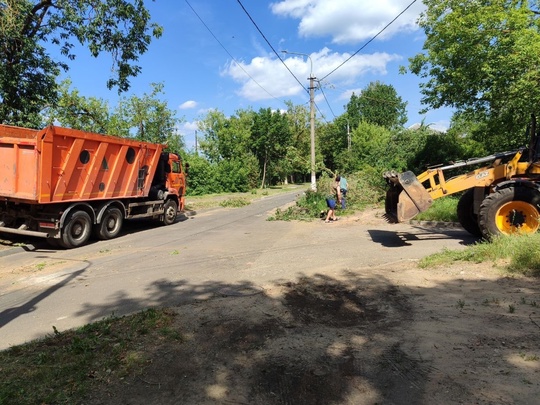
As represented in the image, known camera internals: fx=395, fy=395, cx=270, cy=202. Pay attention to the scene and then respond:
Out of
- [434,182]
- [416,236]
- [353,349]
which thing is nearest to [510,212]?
[434,182]

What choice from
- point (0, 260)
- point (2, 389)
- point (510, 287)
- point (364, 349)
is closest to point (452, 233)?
point (510, 287)

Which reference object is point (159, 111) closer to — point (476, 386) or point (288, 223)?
point (288, 223)

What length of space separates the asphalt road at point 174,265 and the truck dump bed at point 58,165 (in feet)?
4.93

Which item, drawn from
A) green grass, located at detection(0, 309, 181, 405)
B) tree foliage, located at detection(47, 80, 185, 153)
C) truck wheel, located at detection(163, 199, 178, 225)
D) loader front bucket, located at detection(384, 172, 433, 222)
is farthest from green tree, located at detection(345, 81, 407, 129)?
green grass, located at detection(0, 309, 181, 405)

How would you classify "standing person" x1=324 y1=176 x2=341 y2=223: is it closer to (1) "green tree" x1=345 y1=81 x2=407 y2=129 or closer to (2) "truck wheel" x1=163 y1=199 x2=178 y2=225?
(2) "truck wheel" x1=163 y1=199 x2=178 y2=225

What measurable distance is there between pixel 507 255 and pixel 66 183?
10.1 metres

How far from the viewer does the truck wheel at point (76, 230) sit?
10391 millimetres

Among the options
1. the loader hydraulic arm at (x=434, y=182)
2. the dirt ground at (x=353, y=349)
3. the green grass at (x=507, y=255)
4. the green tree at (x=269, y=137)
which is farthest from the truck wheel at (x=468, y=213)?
the green tree at (x=269, y=137)

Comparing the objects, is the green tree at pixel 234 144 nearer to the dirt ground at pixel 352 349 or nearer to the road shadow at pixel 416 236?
the road shadow at pixel 416 236

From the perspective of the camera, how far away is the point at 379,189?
19.0m

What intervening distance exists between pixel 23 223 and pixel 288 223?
8431 millimetres

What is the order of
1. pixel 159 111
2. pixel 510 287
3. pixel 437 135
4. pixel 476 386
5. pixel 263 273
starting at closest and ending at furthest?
pixel 476 386 → pixel 510 287 → pixel 263 273 → pixel 437 135 → pixel 159 111

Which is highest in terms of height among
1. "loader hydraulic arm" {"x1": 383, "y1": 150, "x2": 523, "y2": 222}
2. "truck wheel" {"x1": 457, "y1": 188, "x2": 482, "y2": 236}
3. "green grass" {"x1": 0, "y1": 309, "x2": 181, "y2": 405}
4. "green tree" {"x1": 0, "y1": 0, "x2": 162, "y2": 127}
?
"green tree" {"x1": 0, "y1": 0, "x2": 162, "y2": 127}

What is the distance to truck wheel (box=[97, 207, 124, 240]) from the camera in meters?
11.8
